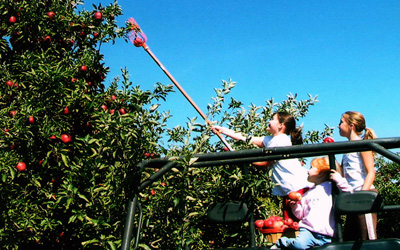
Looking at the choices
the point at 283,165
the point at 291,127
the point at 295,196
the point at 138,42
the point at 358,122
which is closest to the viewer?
the point at 295,196

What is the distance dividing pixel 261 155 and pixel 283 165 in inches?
49.2

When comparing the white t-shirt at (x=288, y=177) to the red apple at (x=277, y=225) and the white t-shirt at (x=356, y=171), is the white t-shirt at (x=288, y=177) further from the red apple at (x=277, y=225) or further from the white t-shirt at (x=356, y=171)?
the white t-shirt at (x=356, y=171)

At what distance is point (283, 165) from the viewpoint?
10.9ft

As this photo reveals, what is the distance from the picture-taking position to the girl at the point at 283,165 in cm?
326

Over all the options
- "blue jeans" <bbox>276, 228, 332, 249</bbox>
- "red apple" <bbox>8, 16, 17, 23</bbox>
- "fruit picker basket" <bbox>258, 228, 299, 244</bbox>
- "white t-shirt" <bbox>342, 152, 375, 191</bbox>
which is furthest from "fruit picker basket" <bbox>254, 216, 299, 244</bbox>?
"red apple" <bbox>8, 16, 17, 23</bbox>

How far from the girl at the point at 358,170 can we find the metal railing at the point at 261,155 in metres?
1.37

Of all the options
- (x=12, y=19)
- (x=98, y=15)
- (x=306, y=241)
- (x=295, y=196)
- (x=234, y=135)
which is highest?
(x=98, y=15)

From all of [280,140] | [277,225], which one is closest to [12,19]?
A: [280,140]

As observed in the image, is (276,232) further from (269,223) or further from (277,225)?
(269,223)

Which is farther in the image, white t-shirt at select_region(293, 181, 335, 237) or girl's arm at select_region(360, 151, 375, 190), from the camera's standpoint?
girl's arm at select_region(360, 151, 375, 190)

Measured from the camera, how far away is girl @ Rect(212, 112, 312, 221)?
3.26m

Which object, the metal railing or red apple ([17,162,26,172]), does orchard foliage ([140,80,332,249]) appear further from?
red apple ([17,162,26,172])

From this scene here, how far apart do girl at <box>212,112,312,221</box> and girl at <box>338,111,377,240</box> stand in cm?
44

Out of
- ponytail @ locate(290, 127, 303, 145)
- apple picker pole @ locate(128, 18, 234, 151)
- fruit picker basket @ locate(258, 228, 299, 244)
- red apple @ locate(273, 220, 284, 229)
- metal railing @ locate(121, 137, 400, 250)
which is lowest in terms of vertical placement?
fruit picker basket @ locate(258, 228, 299, 244)
